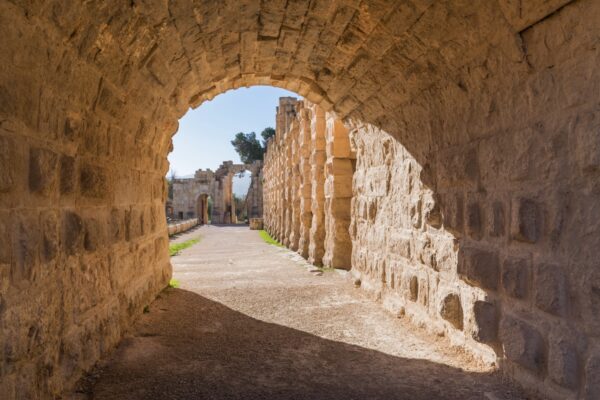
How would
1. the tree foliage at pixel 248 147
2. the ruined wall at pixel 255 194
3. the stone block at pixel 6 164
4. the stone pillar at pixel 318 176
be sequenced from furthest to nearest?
the tree foliage at pixel 248 147, the ruined wall at pixel 255 194, the stone pillar at pixel 318 176, the stone block at pixel 6 164

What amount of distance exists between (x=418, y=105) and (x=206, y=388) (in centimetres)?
305

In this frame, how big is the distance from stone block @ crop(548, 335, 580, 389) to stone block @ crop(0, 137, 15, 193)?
300 centimetres

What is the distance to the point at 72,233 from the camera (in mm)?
2871

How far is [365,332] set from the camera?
4246mm

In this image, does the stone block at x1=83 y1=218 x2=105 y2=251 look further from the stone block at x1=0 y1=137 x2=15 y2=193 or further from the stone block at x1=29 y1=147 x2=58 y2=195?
the stone block at x1=0 y1=137 x2=15 y2=193

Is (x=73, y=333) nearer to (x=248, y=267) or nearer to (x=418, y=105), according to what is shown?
(x=418, y=105)

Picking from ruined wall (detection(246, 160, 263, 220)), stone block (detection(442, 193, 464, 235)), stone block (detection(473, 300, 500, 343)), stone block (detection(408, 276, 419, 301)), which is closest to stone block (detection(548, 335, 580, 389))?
stone block (detection(473, 300, 500, 343))

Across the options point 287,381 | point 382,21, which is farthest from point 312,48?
point 287,381

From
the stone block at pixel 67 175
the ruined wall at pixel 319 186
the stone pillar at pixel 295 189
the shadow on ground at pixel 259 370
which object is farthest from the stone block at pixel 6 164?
the stone pillar at pixel 295 189

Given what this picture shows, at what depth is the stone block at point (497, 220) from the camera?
2.97 metres

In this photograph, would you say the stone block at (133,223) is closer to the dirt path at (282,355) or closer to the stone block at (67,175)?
the dirt path at (282,355)

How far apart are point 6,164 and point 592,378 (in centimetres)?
307

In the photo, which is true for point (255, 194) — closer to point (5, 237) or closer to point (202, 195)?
point (202, 195)

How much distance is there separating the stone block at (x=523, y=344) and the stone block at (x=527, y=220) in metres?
0.55
